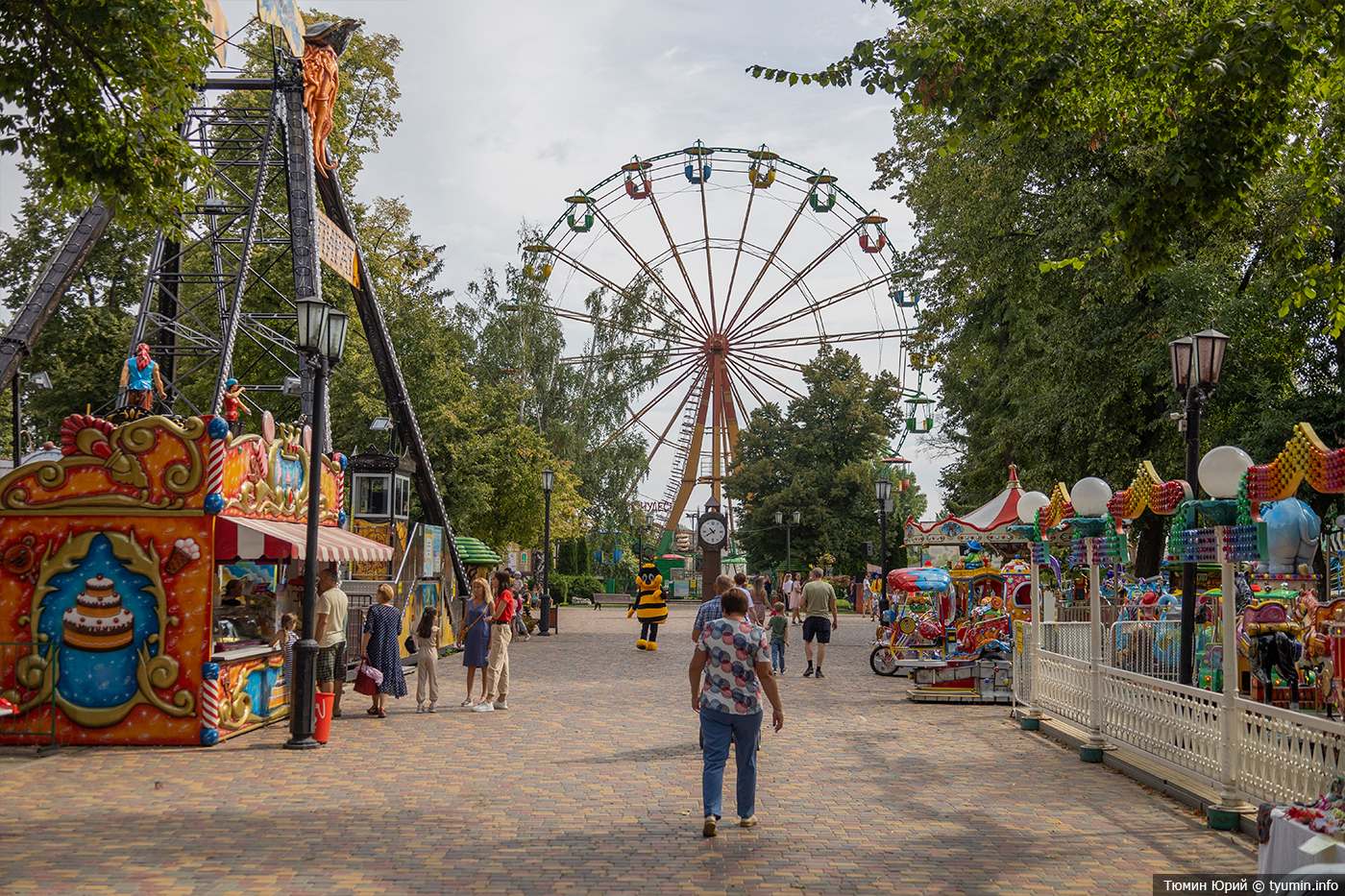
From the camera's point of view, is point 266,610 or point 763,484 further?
point 763,484

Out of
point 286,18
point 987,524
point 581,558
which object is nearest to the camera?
point 286,18

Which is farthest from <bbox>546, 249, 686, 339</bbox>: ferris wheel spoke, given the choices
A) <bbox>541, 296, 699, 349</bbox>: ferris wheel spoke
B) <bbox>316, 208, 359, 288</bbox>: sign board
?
<bbox>316, 208, 359, 288</bbox>: sign board

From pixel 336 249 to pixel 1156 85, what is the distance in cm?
1211

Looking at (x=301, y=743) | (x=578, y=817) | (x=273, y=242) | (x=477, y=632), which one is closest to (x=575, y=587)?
(x=273, y=242)

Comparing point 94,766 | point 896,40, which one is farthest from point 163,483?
point 896,40

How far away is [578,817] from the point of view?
7031mm

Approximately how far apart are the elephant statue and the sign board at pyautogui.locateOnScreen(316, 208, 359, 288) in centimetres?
1284

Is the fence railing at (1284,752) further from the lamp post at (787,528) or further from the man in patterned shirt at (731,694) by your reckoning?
the lamp post at (787,528)

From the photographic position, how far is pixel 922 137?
25.2 metres

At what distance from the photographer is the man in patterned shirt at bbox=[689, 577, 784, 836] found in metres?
6.50

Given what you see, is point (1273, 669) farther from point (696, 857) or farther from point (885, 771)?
point (696, 857)

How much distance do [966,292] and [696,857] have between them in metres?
19.7

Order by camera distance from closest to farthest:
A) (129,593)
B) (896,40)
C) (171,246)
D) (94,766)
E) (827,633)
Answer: (896,40) → (94,766) → (129,593) → (827,633) → (171,246)

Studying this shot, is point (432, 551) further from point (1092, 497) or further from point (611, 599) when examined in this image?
point (611, 599)
